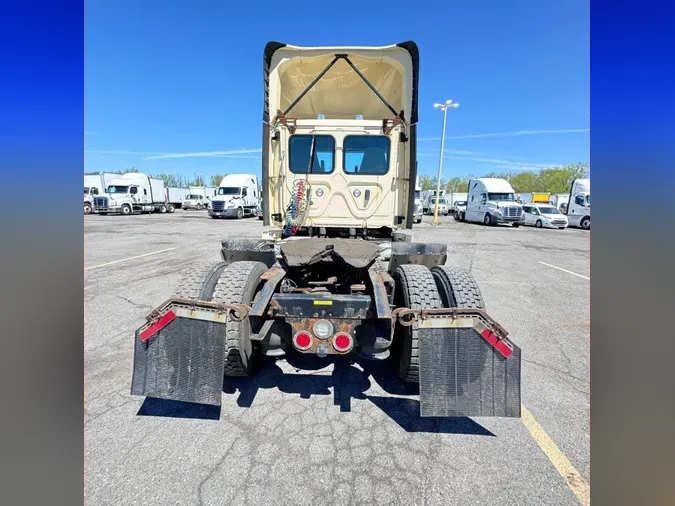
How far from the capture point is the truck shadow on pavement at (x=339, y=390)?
2.58 metres

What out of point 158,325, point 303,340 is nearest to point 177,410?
point 158,325

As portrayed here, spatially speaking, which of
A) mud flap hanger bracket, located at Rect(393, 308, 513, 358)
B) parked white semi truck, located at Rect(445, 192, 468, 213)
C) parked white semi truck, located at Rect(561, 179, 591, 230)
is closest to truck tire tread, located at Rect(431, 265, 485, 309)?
mud flap hanger bracket, located at Rect(393, 308, 513, 358)

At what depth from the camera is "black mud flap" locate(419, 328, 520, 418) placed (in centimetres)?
227

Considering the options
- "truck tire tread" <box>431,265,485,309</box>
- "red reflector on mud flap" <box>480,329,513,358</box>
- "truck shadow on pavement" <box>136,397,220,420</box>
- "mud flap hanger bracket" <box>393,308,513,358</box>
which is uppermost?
"truck tire tread" <box>431,265,485,309</box>

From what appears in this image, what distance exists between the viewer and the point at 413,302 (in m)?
2.75

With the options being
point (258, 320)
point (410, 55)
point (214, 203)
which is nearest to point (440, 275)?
point (258, 320)

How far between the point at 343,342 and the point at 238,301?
0.99 meters

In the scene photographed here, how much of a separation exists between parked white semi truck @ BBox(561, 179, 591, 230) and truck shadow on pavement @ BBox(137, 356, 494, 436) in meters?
27.1

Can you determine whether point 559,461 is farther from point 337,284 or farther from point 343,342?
point 337,284

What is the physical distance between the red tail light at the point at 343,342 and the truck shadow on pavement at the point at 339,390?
63 centimetres

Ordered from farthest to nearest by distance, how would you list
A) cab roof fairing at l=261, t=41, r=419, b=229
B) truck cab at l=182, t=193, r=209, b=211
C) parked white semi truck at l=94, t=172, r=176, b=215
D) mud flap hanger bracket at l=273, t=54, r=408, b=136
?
1. truck cab at l=182, t=193, r=209, b=211
2. parked white semi truck at l=94, t=172, r=176, b=215
3. mud flap hanger bracket at l=273, t=54, r=408, b=136
4. cab roof fairing at l=261, t=41, r=419, b=229

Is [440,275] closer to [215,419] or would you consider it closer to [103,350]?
[215,419]

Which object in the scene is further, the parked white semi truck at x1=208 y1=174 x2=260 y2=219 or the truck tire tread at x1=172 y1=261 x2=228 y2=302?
the parked white semi truck at x1=208 y1=174 x2=260 y2=219

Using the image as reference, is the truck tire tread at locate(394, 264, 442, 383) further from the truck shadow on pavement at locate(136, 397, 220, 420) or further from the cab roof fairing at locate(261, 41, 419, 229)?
the cab roof fairing at locate(261, 41, 419, 229)
